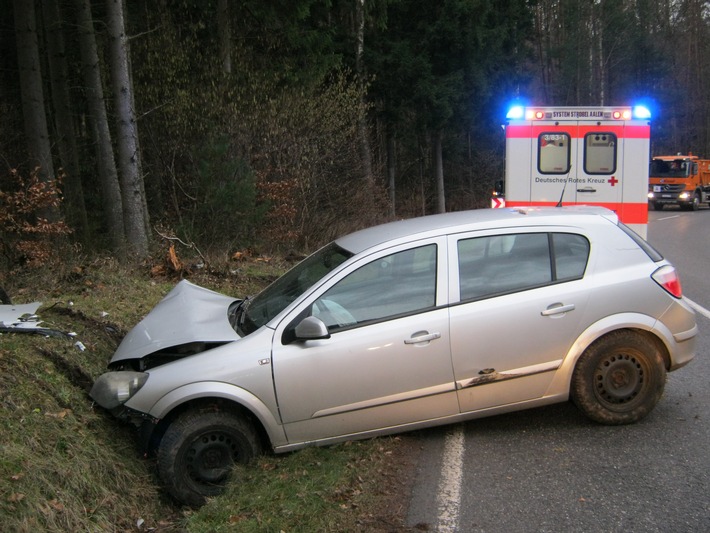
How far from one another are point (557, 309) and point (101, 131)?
33.6ft

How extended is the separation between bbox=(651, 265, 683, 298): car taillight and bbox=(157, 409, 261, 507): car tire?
316cm

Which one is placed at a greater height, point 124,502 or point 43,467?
point 43,467

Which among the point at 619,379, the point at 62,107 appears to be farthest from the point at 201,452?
the point at 62,107

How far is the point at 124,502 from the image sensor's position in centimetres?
423

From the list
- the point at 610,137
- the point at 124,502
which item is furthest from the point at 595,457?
the point at 610,137

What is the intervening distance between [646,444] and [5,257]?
335 inches

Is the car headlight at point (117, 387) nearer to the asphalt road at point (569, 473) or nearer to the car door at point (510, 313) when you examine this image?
the asphalt road at point (569, 473)

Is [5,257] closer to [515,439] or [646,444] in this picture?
[515,439]

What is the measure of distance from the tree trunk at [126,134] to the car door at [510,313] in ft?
24.1

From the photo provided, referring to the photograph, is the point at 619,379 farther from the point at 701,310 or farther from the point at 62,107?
the point at 62,107

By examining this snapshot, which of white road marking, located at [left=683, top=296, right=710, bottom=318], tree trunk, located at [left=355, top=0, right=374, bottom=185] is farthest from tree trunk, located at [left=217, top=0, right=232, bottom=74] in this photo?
white road marking, located at [left=683, top=296, right=710, bottom=318]

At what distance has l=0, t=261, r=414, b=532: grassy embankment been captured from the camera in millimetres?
3709

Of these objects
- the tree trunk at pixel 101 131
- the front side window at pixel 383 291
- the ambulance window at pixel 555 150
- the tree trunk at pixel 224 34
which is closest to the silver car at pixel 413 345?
the front side window at pixel 383 291

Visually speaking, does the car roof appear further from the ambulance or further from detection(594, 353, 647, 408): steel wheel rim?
the ambulance
